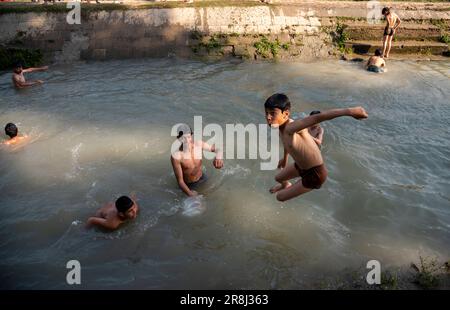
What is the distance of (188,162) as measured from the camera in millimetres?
5496

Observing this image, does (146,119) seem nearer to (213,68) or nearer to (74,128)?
(74,128)

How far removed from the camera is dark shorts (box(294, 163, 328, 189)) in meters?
4.08

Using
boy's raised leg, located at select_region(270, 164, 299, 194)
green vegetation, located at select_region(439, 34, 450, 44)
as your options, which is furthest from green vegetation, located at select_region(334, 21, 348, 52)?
boy's raised leg, located at select_region(270, 164, 299, 194)

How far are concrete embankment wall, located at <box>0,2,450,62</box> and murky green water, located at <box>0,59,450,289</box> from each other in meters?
1.85

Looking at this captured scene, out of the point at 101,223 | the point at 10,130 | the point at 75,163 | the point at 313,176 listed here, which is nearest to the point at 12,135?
the point at 10,130

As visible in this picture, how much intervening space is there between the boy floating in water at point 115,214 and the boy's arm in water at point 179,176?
779 mm

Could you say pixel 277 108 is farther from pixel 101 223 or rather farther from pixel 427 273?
pixel 101 223

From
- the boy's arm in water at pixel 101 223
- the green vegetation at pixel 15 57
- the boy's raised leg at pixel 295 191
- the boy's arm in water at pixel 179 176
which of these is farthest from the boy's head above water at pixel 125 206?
the green vegetation at pixel 15 57

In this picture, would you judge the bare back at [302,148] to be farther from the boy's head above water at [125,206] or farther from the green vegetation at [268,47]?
the green vegetation at [268,47]

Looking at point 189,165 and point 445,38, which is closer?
point 189,165

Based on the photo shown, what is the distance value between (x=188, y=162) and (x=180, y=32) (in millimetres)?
7501

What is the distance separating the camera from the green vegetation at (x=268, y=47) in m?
11.7

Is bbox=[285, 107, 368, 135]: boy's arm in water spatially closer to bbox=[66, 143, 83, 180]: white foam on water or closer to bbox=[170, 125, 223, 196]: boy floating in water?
bbox=[170, 125, 223, 196]: boy floating in water
